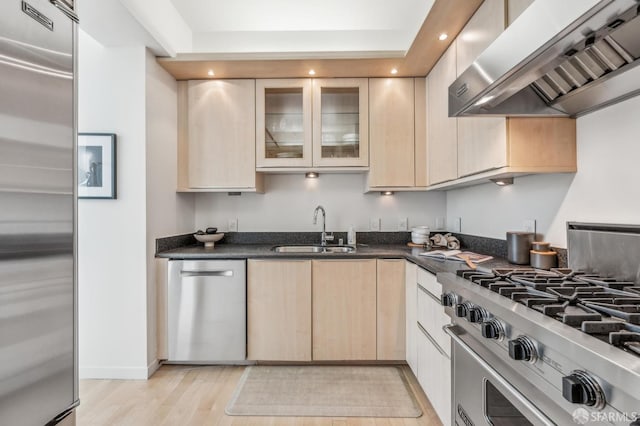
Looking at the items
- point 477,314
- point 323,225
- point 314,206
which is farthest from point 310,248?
point 477,314

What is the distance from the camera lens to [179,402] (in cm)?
216

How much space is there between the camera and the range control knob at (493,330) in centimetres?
108

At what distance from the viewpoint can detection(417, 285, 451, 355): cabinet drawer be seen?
1.75 meters

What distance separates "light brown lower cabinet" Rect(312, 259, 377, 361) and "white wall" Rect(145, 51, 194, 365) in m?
1.20

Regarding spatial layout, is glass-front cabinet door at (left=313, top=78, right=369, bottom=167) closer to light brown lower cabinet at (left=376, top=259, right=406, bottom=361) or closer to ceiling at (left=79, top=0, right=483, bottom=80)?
ceiling at (left=79, top=0, right=483, bottom=80)

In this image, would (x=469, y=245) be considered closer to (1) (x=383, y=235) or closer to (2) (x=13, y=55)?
(1) (x=383, y=235)

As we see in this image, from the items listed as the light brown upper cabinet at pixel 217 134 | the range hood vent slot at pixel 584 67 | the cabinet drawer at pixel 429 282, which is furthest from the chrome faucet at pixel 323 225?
the range hood vent slot at pixel 584 67

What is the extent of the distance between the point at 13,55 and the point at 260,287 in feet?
6.39

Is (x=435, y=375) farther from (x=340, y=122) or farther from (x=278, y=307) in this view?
(x=340, y=122)

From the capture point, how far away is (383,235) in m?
3.17

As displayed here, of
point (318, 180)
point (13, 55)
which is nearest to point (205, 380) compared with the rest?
point (318, 180)

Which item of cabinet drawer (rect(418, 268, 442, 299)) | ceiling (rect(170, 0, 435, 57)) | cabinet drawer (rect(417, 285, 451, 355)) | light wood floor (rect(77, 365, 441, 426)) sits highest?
ceiling (rect(170, 0, 435, 57))

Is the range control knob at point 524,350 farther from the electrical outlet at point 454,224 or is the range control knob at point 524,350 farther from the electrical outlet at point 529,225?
the electrical outlet at point 454,224

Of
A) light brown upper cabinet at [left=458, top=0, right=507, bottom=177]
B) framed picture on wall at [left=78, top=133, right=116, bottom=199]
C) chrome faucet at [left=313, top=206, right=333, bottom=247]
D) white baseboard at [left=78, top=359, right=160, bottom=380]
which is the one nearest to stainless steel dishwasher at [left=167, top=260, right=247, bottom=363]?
white baseboard at [left=78, top=359, right=160, bottom=380]
